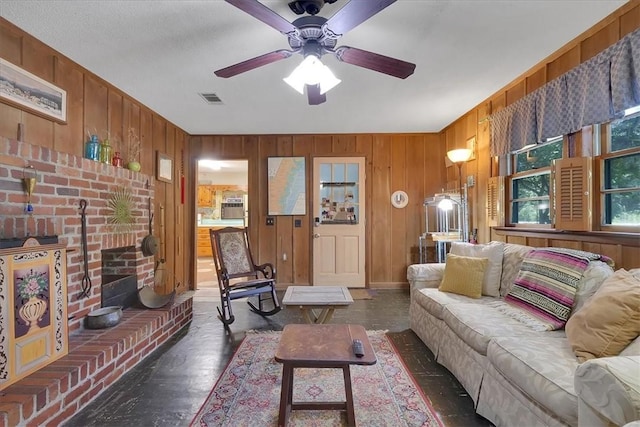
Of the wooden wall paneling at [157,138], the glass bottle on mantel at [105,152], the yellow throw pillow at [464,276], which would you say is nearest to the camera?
the yellow throw pillow at [464,276]

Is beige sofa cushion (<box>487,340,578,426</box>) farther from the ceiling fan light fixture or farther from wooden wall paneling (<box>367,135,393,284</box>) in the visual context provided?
wooden wall paneling (<box>367,135,393,284</box>)

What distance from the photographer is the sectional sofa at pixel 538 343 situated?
1.11 metres

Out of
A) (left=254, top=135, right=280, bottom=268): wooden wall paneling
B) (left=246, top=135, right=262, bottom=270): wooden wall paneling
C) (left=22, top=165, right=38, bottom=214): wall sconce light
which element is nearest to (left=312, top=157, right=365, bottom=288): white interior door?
(left=254, top=135, right=280, bottom=268): wooden wall paneling

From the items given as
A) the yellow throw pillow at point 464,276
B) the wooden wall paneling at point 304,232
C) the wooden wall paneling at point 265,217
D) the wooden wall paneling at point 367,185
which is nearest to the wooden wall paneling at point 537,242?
the yellow throw pillow at point 464,276

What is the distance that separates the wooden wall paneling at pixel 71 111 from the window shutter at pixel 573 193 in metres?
3.83

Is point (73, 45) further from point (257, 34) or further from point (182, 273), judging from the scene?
point (182, 273)

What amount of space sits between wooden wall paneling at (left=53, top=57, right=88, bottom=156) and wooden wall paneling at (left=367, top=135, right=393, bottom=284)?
3533 mm

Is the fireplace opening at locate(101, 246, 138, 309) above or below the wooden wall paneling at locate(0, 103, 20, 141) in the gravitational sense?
below

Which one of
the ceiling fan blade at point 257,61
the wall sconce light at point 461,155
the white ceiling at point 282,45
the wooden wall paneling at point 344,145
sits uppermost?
the white ceiling at point 282,45

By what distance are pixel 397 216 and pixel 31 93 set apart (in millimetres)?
4256

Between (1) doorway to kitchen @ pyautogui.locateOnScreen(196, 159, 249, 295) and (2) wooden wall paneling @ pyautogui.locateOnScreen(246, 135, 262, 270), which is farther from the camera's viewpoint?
(1) doorway to kitchen @ pyautogui.locateOnScreen(196, 159, 249, 295)

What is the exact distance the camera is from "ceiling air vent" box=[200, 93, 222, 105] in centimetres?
330

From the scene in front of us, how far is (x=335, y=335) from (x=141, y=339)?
1.64 meters

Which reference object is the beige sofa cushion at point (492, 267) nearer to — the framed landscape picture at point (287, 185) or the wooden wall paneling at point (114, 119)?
the framed landscape picture at point (287, 185)
